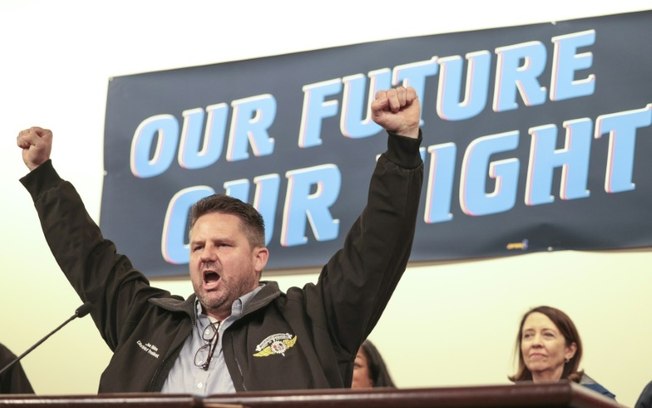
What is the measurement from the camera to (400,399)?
4.49 feet

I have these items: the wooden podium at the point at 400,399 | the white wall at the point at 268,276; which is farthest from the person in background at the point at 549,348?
the wooden podium at the point at 400,399

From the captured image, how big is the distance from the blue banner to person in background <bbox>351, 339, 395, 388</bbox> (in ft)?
1.59

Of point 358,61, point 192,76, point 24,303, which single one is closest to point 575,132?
point 358,61

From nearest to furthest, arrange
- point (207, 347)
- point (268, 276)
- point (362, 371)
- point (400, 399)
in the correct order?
1. point (400, 399)
2. point (207, 347)
3. point (362, 371)
4. point (268, 276)

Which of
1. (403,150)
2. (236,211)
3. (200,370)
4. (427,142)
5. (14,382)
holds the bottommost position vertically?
(14,382)

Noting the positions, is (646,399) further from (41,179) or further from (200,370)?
(41,179)

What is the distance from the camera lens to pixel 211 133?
4434 millimetres

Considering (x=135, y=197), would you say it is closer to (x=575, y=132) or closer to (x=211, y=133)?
(x=211, y=133)

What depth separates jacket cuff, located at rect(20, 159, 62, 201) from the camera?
2674mm

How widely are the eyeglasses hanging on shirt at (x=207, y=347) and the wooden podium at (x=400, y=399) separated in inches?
33.5

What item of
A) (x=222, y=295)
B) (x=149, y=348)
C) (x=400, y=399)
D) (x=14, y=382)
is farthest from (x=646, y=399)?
(x=400, y=399)

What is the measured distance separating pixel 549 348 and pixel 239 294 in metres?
1.39

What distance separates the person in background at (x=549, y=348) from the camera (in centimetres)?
350

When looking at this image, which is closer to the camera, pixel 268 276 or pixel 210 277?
pixel 210 277
